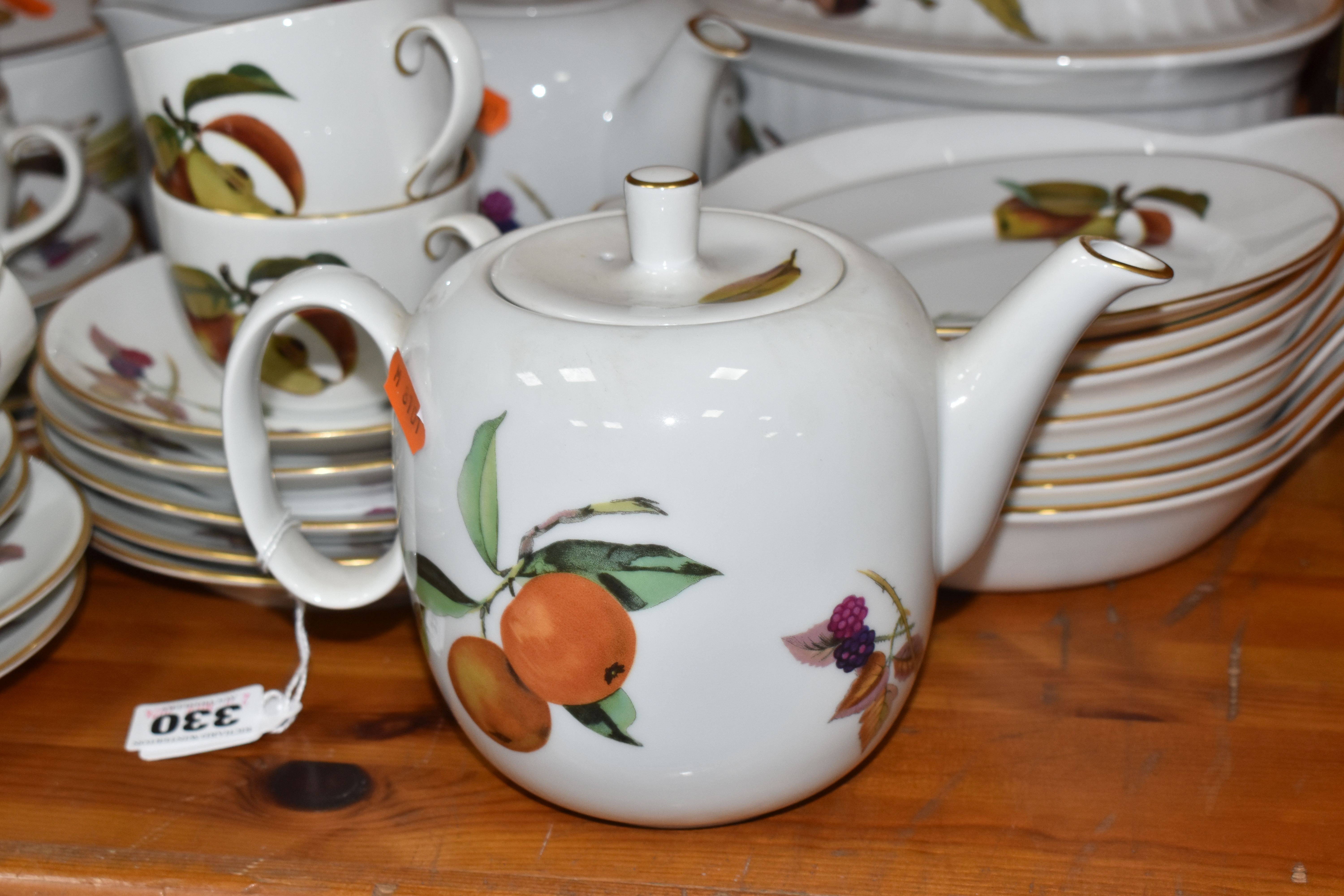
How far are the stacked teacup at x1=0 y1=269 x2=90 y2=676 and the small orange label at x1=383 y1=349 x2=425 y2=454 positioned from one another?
9.9 inches

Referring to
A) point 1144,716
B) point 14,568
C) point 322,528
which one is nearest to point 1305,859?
point 1144,716

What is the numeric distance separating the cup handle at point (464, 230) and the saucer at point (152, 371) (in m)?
0.11

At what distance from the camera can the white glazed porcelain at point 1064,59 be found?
870mm

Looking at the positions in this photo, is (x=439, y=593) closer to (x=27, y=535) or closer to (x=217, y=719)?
(x=217, y=719)

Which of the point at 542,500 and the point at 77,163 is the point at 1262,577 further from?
the point at 77,163

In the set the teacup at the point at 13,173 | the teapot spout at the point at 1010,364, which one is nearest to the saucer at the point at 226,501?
the teacup at the point at 13,173

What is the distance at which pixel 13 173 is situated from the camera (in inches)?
34.6

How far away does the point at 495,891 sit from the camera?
562 millimetres

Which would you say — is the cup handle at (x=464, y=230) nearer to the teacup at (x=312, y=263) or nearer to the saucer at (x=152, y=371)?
the teacup at (x=312, y=263)

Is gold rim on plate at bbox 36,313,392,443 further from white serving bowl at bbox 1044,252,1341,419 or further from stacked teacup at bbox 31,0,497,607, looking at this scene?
white serving bowl at bbox 1044,252,1341,419

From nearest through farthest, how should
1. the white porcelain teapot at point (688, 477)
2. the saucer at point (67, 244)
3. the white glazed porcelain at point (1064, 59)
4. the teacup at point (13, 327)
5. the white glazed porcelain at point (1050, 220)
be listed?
the white porcelain teapot at point (688, 477) < the teacup at point (13, 327) < the white glazed porcelain at point (1050, 220) < the white glazed porcelain at point (1064, 59) < the saucer at point (67, 244)

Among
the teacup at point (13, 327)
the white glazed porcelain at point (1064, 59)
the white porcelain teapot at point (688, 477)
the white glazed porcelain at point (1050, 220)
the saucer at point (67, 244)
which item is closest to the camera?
the white porcelain teapot at point (688, 477)

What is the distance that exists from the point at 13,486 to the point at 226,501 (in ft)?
0.39

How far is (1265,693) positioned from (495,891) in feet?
1.43
